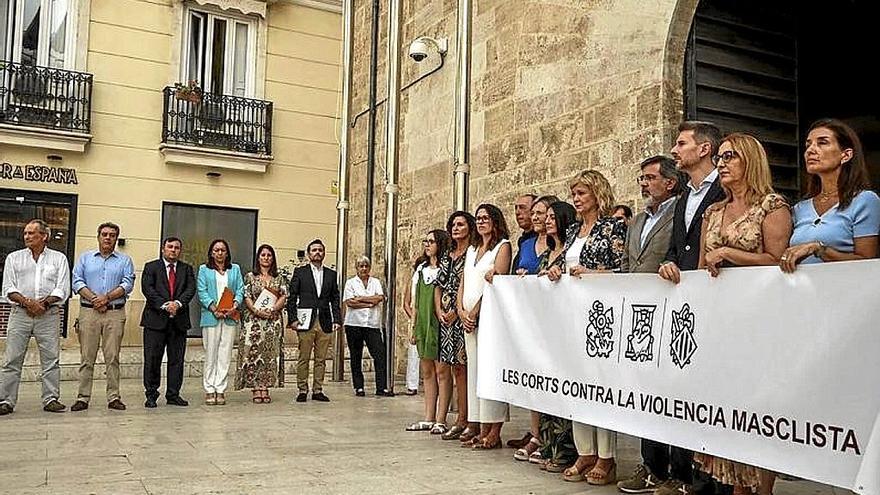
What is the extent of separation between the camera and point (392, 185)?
815 cm

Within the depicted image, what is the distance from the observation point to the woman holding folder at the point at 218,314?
7.29 metres

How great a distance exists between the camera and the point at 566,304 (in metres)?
4.24

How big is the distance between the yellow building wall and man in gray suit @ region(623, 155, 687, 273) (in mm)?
10291

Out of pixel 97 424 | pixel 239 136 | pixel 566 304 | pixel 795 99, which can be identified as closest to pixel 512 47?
pixel 795 99

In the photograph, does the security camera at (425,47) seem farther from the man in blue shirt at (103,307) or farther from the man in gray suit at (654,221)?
the man in gray suit at (654,221)

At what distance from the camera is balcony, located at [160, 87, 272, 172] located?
44.3 ft

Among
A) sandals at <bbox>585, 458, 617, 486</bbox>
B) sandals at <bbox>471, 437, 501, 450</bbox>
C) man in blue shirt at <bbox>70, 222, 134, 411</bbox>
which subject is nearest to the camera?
sandals at <bbox>585, 458, 617, 486</bbox>

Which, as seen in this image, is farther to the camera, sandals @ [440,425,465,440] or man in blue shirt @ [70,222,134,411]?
man in blue shirt @ [70,222,134,411]

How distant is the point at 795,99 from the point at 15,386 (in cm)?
664

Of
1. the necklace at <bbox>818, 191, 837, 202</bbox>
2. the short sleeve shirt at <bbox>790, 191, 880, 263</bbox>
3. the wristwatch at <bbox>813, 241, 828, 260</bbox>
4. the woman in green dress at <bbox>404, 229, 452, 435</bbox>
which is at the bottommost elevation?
the woman in green dress at <bbox>404, 229, 452, 435</bbox>

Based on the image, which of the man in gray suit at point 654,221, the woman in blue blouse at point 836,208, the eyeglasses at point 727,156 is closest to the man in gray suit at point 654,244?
the man in gray suit at point 654,221

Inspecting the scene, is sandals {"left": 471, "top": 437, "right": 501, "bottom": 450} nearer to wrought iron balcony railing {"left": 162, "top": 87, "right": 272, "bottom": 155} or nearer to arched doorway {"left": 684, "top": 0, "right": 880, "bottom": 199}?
arched doorway {"left": 684, "top": 0, "right": 880, "bottom": 199}

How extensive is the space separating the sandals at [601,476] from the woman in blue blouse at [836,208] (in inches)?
57.5

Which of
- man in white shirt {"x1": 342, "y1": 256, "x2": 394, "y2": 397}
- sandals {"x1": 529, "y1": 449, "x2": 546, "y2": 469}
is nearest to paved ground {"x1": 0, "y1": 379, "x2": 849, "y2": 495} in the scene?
sandals {"x1": 529, "y1": 449, "x2": 546, "y2": 469}
